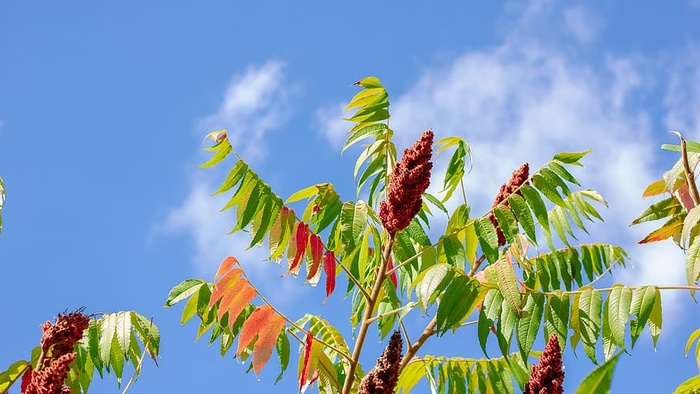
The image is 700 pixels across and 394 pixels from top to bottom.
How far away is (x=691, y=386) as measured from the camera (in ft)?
13.0

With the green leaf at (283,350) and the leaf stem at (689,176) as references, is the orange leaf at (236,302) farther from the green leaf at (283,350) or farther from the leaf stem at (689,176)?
the leaf stem at (689,176)

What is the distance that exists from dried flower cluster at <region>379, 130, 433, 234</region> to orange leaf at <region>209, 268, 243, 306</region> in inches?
32.1

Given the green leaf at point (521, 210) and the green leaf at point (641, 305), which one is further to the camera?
the green leaf at point (521, 210)

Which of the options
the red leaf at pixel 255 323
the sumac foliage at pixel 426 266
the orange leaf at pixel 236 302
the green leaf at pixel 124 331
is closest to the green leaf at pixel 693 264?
the sumac foliage at pixel 426 266

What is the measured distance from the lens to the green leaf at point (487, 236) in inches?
181

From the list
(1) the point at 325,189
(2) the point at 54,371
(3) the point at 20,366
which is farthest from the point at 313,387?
(2) the point at 54,371

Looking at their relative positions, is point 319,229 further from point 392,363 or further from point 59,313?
point 59,313

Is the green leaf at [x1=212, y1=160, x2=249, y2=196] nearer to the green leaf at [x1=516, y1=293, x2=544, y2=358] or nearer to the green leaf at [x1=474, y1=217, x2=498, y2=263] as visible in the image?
the green leaf at [x1=474, y1=217, x2=498, y2=263]

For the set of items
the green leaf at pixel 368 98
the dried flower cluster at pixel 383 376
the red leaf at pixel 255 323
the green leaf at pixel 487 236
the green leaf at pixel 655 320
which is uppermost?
the green leaf at pixel 368 98

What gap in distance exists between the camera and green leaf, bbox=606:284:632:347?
4.02m

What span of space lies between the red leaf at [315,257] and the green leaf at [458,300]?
2.61 feet

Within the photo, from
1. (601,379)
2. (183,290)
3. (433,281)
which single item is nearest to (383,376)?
(433,281)

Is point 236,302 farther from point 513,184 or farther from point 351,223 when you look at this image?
point 513,184

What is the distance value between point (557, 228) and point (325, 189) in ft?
5.19
